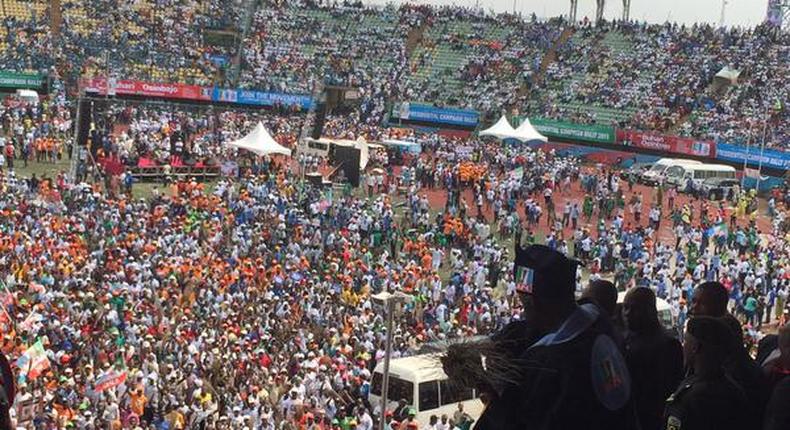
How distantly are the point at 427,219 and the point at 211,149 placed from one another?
9.62m

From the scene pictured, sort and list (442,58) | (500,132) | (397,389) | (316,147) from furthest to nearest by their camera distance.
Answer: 1. (442,58)
2. (500,132)
3. (316,147)
4. (397,389)

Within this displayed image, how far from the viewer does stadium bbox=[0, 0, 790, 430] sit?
458cm

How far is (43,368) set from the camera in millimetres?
14938

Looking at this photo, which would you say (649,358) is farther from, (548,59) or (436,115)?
(548,59)

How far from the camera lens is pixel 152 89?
157 feet

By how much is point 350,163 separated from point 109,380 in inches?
786

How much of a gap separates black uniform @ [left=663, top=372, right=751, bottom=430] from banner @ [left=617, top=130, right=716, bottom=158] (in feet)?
134

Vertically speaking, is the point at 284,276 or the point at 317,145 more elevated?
the point at 317,145

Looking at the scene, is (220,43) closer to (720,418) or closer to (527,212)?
(527,212)

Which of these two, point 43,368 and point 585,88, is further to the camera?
point 585,88

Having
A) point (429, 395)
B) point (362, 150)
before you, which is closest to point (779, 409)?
point (429, 395)

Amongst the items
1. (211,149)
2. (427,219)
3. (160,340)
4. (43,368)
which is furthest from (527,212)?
(43,368)

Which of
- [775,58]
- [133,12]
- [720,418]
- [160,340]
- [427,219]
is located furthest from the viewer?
[133,12]

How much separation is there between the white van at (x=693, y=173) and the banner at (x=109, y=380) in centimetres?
2766
